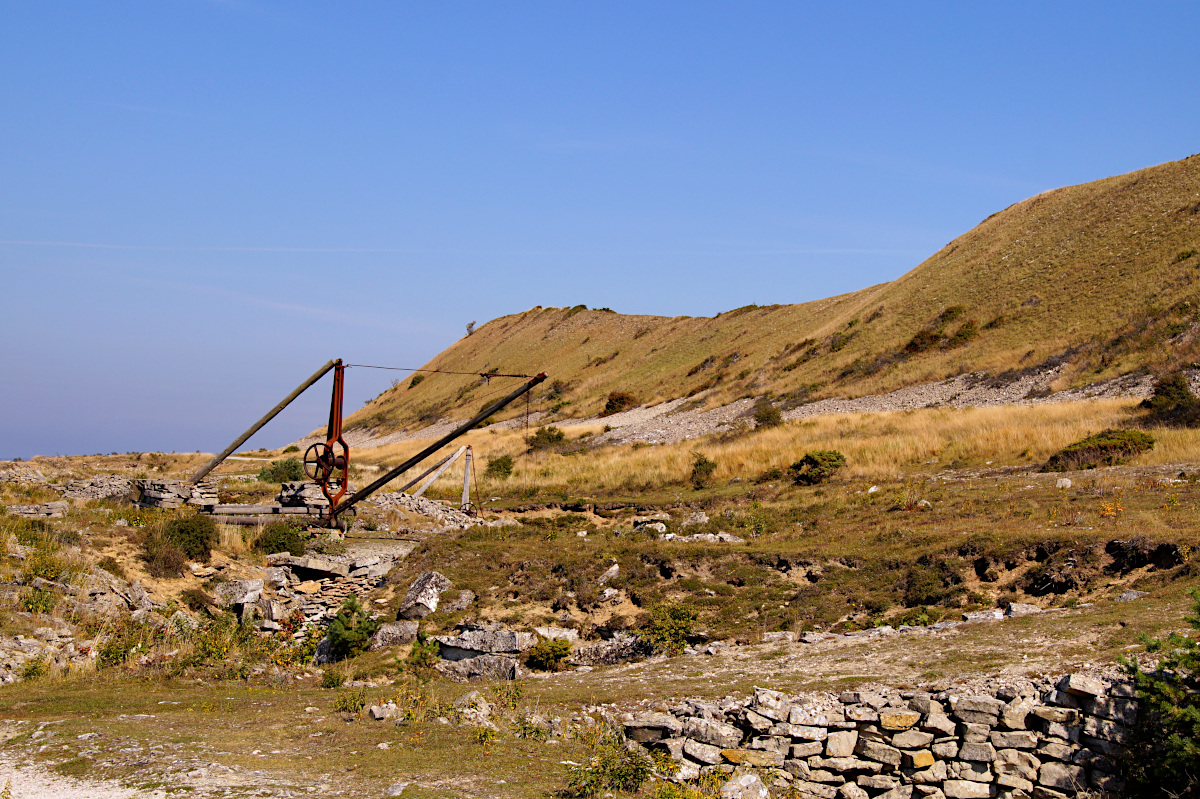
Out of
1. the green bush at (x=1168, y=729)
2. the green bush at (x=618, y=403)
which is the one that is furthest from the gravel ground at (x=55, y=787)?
the green bush at (x=618, y=403)

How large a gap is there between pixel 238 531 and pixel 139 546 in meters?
3.00

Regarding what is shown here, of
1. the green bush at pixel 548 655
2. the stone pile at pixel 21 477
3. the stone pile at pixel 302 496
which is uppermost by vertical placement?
the stone pile at pixel 21 477

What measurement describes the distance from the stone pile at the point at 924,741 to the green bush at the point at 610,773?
0.62 metres

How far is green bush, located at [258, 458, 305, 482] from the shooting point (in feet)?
143

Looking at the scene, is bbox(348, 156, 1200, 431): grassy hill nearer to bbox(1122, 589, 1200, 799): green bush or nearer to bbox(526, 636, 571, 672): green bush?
bbox(1122, 589, 1200, 799): green bush

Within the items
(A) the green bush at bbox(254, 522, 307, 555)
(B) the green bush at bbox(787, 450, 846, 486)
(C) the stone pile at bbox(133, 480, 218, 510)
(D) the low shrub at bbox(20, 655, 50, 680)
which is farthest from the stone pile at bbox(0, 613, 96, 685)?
(B) the green bush at bbox(787, 450, 846, 486)

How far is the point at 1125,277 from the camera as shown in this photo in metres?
53.9

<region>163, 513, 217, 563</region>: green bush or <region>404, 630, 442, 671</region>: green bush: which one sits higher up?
<region>163, 513, 217, 563</region>: green bush

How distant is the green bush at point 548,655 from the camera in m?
14.9

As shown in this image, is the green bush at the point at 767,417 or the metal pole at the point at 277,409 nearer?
the metal pole at the point at 277,409

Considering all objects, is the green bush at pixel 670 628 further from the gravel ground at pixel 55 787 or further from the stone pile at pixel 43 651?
the stone pile at pixel 43 651

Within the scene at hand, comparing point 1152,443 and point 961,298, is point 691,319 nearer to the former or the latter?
point 961,298

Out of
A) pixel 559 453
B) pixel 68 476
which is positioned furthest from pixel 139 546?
pixel 559 453

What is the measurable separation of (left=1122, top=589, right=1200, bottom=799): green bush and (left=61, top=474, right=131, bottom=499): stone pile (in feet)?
99.4
